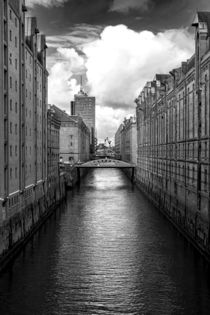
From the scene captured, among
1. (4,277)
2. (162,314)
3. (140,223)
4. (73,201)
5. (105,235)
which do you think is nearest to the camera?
(162,314)

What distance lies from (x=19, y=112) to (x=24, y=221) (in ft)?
35.0

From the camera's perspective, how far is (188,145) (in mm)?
43656

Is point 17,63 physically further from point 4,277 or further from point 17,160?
point 4,277

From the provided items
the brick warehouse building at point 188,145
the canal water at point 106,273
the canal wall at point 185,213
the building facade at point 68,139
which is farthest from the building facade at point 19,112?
the building facade at point 68,139

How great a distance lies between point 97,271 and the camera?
30312 millimetres

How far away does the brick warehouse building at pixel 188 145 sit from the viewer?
119 ft

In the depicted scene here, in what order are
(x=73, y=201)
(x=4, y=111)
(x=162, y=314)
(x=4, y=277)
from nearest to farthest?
(x=162, y=314) < (x=4, y=277) < (x=4, y=111) < (x=73, y=201)

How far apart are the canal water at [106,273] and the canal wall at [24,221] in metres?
0.89

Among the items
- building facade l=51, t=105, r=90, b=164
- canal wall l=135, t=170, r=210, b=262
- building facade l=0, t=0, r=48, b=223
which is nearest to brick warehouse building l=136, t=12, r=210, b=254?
canal wall l=135, t=170, r=210, b=262

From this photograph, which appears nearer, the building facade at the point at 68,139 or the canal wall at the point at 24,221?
the canal wall at the point at 24,221

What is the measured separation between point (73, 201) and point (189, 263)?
40943 millimetres

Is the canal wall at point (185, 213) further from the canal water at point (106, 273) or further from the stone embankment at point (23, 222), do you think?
the stone embankment at point (23, 222)

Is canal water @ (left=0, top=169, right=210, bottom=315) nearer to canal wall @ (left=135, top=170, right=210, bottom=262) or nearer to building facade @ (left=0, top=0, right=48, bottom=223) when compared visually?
canal wall @ (left=135, top=170, right=210, bottom=262)

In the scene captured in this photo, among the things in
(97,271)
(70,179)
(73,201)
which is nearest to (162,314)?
(97,271)
